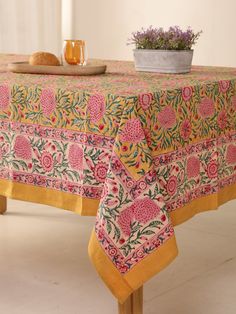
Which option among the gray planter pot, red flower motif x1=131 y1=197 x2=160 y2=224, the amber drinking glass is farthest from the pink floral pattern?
the amber drinking glass

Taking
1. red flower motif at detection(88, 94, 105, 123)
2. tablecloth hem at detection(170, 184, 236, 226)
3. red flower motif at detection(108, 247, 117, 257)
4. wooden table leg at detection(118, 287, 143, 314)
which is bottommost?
wooden table leg at detection(118, 287, 143, 314)

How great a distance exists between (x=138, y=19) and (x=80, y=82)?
4.25 m

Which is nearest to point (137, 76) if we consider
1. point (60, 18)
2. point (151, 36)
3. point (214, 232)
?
point (151, 36)

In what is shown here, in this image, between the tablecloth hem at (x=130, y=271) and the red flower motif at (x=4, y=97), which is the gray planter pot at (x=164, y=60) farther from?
the tablecloth hem at (x=130, y=271)

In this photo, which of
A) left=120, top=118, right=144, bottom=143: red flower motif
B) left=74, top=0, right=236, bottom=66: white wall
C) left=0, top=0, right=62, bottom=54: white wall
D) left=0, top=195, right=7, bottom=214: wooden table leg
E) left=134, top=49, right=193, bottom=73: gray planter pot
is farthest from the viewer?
left=0, top=0, right=62, bottom=54: white wall

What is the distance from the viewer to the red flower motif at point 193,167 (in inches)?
79.4

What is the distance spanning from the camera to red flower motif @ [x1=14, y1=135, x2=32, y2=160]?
6.59 ft

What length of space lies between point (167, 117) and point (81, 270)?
3.14 feet

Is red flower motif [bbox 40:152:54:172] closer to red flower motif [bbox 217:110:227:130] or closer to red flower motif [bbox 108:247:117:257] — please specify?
red flower motif [bbox 108:247:117:257]

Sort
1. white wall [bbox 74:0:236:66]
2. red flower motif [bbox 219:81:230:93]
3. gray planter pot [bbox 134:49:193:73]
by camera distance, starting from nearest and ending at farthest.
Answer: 1. red flower motif [bbox 219:81:230:93]
2. gray planter pot [bbox 134:49:193:73]
3. white wall [bbox 74:0:236:66]

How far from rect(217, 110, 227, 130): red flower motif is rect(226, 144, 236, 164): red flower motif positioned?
0.27ft

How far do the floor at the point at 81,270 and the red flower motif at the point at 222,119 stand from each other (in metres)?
0.64

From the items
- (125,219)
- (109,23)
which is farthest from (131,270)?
(109,23)

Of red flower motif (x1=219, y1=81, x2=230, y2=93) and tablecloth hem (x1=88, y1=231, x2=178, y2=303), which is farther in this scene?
red flower motif (x1=219, y1=81, x2=230, y2=93)
